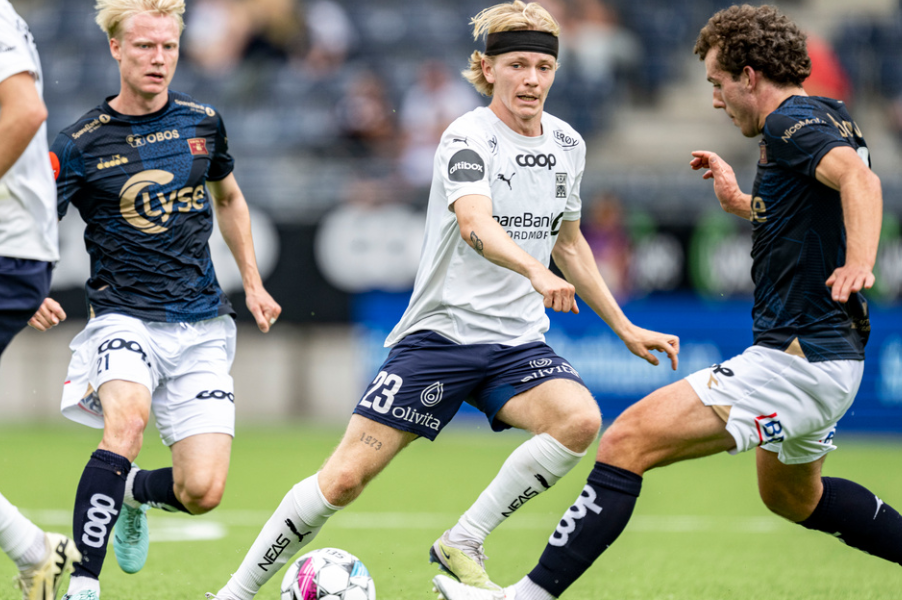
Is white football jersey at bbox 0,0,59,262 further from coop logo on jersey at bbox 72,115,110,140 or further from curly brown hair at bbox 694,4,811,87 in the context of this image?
curly brown hair at bbox 694,4,811,87

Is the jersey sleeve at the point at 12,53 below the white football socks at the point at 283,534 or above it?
above

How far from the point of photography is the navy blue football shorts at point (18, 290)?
4.14 metres

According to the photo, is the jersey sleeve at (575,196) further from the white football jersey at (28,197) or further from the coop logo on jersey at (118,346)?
the white football jersey at (28,197)

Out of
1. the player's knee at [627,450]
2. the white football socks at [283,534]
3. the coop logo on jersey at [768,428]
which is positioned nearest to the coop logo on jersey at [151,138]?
the white football socks at [283,534]

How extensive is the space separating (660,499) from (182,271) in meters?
5.31

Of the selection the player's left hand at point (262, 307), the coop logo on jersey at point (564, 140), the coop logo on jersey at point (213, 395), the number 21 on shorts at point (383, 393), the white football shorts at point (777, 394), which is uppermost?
the coop logo on jersey at point (564, 140)

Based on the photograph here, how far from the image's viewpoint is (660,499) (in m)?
9.45

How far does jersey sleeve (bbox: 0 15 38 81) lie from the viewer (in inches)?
155

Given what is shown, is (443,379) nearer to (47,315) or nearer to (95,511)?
(95,511)

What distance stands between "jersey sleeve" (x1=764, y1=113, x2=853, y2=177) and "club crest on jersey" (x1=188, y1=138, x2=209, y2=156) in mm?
2614

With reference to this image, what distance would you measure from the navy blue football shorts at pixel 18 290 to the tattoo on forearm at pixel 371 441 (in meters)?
1.41

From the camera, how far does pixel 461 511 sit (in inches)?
335

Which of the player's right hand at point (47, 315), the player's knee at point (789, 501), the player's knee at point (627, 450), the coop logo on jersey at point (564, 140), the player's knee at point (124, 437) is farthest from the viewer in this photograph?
the coop logo on jersey at point (564, 140)

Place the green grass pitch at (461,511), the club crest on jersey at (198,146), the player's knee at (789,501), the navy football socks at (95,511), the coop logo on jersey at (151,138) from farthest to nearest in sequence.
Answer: the green grass pitch at (461,511), the club crest on jersey at (198,146), the coop logo on jersey at (151,138), the player's knee at (789,501), the navy football socks at (95,511)
